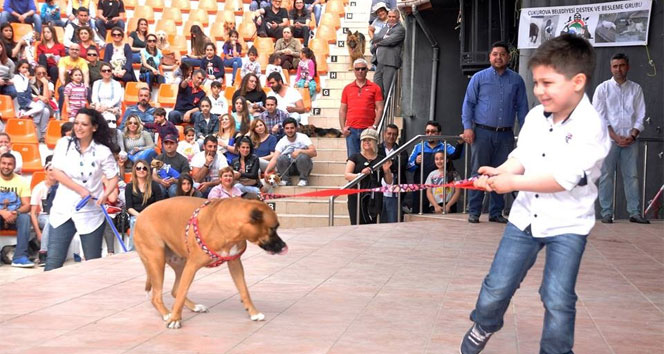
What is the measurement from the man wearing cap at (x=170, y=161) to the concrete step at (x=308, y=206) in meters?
1.59

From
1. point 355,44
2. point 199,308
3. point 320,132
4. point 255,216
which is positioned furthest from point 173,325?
point 355,44

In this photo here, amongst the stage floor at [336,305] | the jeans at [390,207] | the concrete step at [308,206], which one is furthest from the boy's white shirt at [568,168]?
the concrete step at [308,206]

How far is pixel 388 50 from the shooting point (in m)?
16.6

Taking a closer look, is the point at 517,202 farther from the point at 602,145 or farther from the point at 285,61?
the point at 285,61

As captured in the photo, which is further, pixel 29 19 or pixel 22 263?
pixel 29 19

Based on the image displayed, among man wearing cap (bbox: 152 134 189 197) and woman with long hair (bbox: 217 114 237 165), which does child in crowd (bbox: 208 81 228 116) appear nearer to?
woman with long hair (bbox: 217 114 237 165)

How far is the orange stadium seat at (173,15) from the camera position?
78.5 feet

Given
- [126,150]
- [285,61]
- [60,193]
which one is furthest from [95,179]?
[285,61]

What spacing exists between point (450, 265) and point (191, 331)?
3.45m

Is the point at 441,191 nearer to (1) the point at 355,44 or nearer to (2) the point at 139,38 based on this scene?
(1) the point at 355,44

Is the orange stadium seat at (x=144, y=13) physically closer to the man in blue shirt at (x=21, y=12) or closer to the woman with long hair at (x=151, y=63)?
the man in blue shirt at (x=21, y=12)

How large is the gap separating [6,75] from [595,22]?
10014 mm

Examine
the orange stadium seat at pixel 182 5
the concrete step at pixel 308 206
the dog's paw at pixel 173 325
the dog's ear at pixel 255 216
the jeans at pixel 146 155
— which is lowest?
the concrete step at pixel 308 206

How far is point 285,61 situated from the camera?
19844 mm
